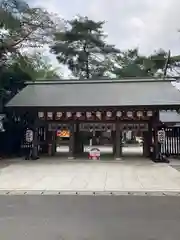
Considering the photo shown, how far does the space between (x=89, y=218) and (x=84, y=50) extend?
3912 cm

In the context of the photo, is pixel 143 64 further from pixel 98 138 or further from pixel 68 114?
pixel 68 114

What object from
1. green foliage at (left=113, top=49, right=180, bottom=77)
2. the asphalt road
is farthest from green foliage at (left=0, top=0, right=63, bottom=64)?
green foliage at (left=113, top=49, right=180, bottom=77)

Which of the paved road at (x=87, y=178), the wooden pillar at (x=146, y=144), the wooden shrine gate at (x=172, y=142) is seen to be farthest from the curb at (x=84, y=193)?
the wooden shrine gate at (x=172, y=142)

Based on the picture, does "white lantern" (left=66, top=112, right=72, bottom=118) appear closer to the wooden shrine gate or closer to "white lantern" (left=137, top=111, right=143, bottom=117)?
"white lantern" (left=137, top=111, right=143, bottom=117)

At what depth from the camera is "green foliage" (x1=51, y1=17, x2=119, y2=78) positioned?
44062 millimetres

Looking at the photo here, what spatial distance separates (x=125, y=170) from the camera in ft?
53.1

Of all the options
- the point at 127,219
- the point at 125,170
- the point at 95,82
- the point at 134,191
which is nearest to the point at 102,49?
the point at 95,82

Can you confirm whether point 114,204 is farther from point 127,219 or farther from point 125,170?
point 125,170

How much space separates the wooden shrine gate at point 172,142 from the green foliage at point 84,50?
2229cm

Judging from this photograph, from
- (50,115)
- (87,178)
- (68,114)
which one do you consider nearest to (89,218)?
(87,178)

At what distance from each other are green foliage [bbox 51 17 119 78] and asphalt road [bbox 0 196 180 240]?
35.7 m

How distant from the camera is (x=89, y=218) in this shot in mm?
7148

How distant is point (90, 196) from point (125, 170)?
618 centimetres

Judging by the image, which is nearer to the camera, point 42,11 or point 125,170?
point 125,170
